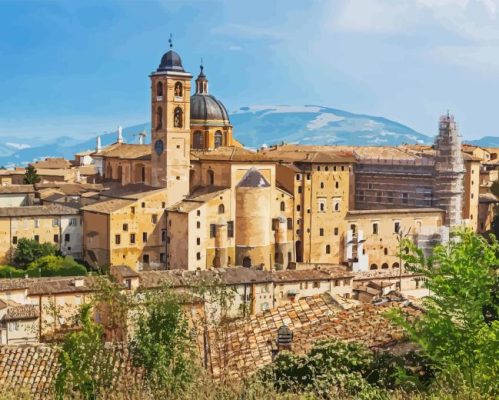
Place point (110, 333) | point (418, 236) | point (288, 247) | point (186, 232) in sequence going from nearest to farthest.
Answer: point (110, 333) < point (186, 232) < point (288, 247) < point (418, 236)

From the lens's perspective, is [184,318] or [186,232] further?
[186,232]

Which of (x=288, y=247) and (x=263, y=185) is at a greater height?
(x=263, y=185)

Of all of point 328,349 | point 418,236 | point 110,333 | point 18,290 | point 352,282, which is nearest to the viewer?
point 328,349

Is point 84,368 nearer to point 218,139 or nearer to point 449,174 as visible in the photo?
point 218,139

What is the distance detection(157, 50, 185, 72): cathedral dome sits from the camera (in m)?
42.4

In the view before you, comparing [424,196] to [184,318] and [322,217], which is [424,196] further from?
[184,318]

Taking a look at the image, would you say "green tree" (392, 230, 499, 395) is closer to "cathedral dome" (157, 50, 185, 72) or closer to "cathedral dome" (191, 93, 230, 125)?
"cathedral dome" (157, 50, 185, 72)

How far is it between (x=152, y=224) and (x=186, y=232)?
73.7 inches

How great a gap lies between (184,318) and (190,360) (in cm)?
205

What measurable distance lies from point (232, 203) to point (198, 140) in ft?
25.3

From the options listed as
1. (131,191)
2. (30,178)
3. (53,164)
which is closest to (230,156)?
(131,191)

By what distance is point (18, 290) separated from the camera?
26.5m

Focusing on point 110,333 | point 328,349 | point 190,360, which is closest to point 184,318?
point 190,360

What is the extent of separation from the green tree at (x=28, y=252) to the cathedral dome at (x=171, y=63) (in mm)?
9987
